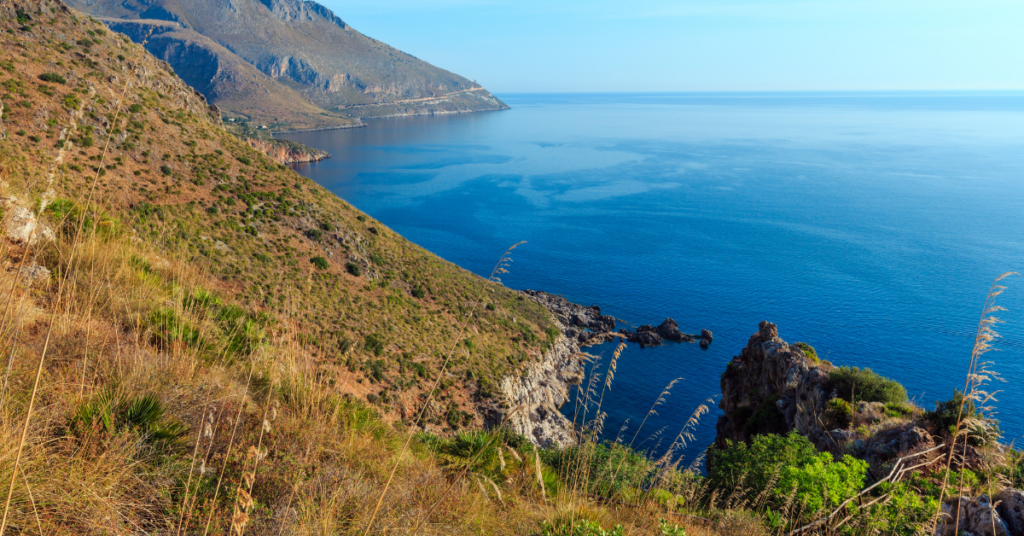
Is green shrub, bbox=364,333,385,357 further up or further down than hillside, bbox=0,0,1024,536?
further down

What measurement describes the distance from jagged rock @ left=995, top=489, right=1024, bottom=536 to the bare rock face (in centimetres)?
1140

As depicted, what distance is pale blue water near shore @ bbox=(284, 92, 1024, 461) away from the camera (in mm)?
49406

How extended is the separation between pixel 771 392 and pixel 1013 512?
1942 centimetres

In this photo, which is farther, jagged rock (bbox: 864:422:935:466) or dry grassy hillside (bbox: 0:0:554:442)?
dry grassy hillside (bbox: 0:0:554:442)

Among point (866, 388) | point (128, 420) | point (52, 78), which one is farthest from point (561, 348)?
point (128, 420)

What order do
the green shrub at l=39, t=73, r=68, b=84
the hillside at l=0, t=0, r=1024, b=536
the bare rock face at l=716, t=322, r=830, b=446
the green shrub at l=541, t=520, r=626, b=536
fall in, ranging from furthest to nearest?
the green shrub at l=39, t=73, r=68, b=84, the bare rock face at l=716, t=322, r=830, b=446, the green shrub at l=541, t=520, r=626, b=536, the hillside at l=0, t=0, r=1024, b=536

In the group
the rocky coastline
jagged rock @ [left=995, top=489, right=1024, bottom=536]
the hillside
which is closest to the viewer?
the hillside

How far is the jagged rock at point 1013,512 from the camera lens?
784 centimetres

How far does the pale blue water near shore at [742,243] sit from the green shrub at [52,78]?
4505 cm

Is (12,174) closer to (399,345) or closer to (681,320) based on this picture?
(399,345)

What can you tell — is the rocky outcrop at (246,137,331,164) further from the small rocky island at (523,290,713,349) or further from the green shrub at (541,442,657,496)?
the green shrub at (541,442,657,496)

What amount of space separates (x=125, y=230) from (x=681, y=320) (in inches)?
2219

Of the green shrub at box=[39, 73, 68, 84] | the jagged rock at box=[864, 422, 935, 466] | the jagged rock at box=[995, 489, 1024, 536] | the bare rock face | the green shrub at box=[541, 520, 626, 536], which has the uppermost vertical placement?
the green shrub at box=[39, 73, 68, 84]

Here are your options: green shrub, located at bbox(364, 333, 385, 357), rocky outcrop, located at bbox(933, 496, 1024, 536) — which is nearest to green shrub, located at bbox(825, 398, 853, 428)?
rocky outcrop, located at bbox(933, 496, 1024, 536)
